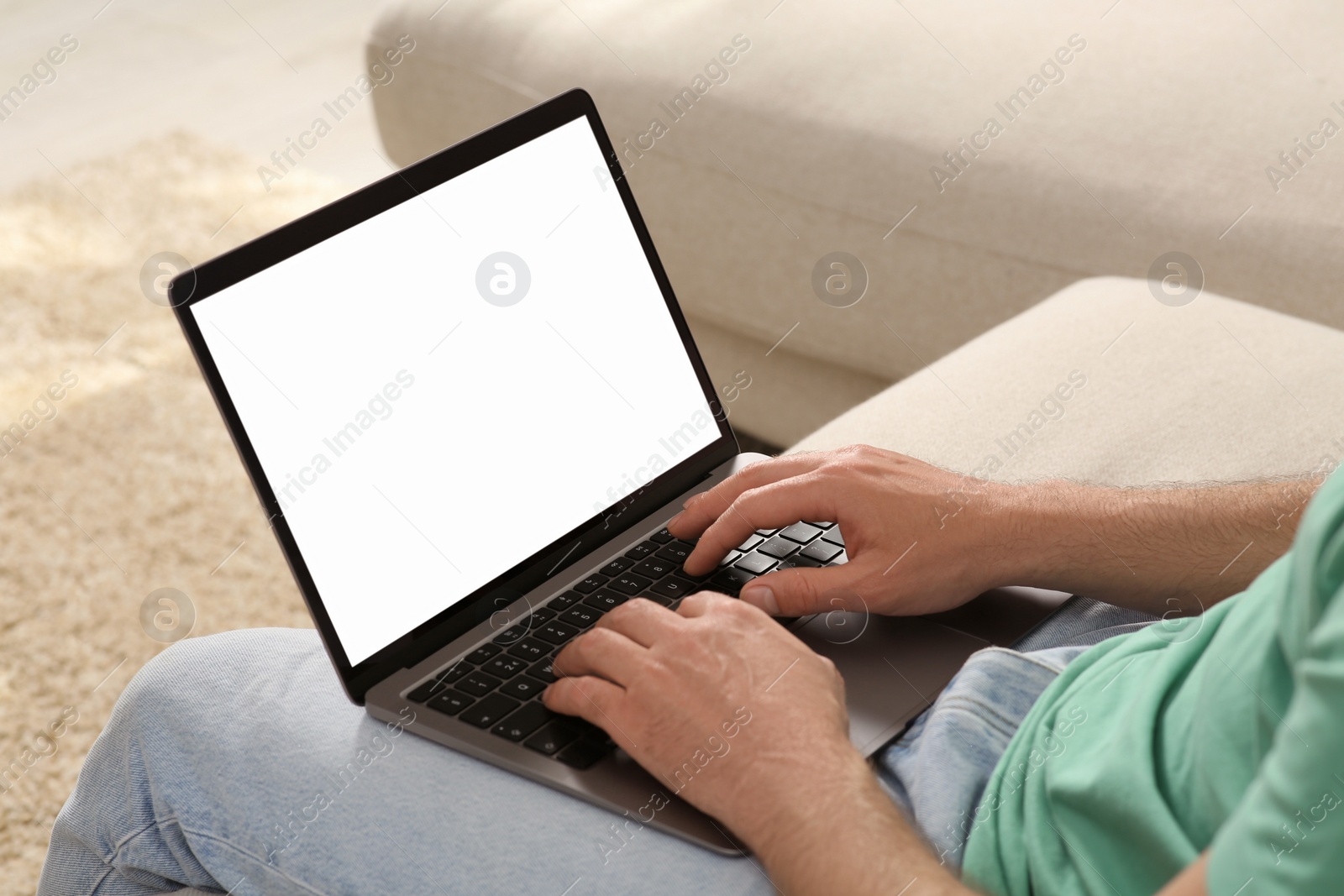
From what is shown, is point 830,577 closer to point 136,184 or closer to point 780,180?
point 780,180

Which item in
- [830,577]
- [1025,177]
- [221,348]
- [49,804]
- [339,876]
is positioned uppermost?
[1025,177]

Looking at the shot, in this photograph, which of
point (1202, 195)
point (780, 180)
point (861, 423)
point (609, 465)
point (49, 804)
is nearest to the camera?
point (609, 465)

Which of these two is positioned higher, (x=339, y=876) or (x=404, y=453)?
(x=404, y=453)

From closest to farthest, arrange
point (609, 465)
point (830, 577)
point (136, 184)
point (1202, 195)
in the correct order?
point (830, 577), point (609, 465), point (1202, 195), point (136, 184)

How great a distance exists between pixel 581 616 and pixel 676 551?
10 cm

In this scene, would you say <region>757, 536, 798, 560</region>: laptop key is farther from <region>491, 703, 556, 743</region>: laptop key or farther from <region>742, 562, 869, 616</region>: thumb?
<region>491, 703, 556, 743</region>: laptop key

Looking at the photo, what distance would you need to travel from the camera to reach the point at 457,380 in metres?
0.85

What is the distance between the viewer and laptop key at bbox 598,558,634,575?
89 cm

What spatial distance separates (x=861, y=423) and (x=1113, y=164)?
67cm

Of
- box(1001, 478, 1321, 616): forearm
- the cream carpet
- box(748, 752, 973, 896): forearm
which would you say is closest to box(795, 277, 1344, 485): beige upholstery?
box(1001, 478, 1321, 616): forearm

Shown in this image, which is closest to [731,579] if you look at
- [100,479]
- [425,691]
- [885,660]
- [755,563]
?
[755,563]

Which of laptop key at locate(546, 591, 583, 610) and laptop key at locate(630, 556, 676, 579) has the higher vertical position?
laptop key at locate(630, 556, 676, 579)

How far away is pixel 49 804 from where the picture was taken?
55.0 inches

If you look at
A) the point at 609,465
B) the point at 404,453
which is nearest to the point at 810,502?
the point at 609,465
